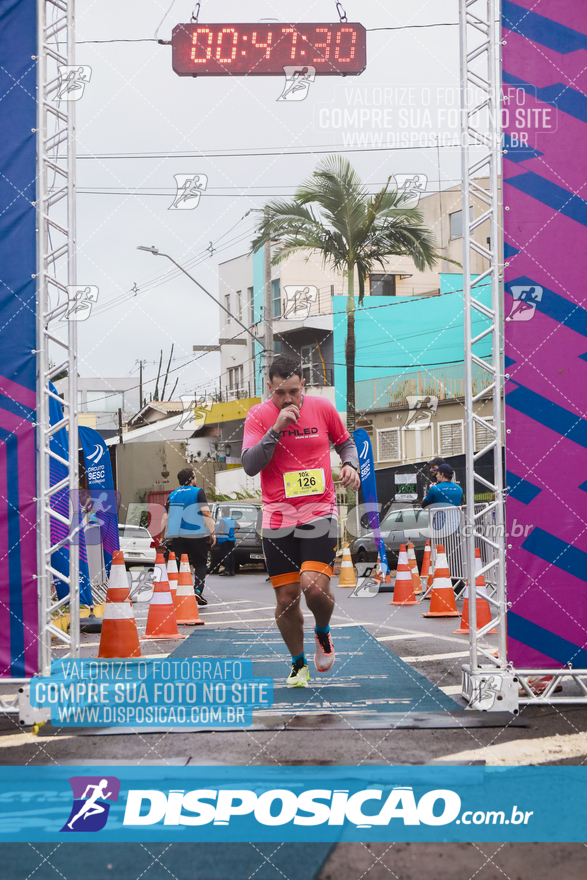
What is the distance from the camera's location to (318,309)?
3806 centimetres

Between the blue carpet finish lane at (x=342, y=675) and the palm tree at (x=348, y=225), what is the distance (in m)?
16.0

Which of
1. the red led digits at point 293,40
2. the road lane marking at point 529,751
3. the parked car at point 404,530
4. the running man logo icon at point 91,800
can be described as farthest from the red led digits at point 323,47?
the parked car at point 404,530

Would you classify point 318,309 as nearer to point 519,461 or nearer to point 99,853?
point 519,461

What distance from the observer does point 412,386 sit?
1310 inches

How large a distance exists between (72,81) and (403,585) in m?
8.72

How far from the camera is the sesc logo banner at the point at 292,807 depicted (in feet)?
11.2

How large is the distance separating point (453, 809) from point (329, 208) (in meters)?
21.5

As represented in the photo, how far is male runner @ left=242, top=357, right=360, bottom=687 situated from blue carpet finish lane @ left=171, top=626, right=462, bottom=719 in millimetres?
424

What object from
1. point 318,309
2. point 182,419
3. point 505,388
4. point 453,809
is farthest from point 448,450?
point 453,809

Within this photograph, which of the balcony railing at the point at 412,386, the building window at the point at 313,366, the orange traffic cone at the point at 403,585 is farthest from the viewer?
the building window at the point at 313,366

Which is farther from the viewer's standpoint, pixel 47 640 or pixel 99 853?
pixel 47 640

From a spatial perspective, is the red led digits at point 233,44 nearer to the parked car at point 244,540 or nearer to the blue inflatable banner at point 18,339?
the blue inflatable banner at point 18,339

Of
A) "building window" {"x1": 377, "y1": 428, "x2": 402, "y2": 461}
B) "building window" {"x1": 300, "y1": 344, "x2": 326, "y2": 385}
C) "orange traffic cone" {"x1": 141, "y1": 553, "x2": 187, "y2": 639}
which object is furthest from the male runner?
"building window" {"x1": 300, "y1": 344, "x2": 326, "y2": 385}

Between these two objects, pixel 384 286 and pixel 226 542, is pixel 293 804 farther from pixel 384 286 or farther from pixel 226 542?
pixel 384 286
